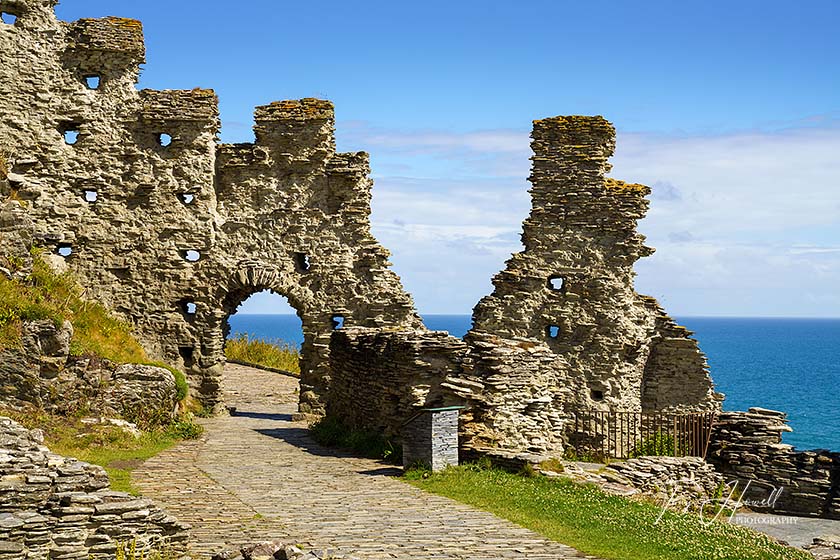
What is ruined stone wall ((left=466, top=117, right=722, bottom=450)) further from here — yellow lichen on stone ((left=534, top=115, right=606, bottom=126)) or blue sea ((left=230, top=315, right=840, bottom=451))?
blue sea ((left=230, top=315, right=840, bottom=451))

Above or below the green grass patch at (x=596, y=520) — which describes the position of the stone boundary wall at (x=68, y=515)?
above

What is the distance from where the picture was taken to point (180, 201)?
89.9 feet

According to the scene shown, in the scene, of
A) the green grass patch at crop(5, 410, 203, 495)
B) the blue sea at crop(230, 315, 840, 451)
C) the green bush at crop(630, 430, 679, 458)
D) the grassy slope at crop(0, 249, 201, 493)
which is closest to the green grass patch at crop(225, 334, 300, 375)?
the blue sea at crop(230, 315, 840, 451)

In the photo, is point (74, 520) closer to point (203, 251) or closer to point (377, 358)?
point (377, 358)

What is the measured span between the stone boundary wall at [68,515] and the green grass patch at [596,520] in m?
5.21

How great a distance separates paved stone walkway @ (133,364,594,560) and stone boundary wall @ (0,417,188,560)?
77cm

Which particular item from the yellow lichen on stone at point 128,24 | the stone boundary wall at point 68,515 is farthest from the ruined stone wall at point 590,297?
the stone boundary wall at point 68,515

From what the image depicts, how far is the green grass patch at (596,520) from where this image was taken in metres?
13.2

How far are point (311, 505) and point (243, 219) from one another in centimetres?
1339

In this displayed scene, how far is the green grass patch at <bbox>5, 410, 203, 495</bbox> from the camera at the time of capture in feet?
61.1

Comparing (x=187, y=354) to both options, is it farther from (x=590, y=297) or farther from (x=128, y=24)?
(x=590, y=297)

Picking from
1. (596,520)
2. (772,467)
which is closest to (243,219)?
(772,467)

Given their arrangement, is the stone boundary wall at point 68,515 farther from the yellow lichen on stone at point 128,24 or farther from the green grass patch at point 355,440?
the yellow lichen on stone at point 128,24

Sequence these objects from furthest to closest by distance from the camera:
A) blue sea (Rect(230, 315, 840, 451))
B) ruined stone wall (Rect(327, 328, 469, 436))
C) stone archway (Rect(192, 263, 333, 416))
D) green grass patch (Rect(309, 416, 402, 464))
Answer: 1. blue sea (Rect(230, 315, 840, 451))
2. stone archway (Rect(192, 263, 333, 416))
3. green grass patch (Rect(309, 416, 402, 464))
4. ruined stone wall (Rect(327, 328, 469, 436))
